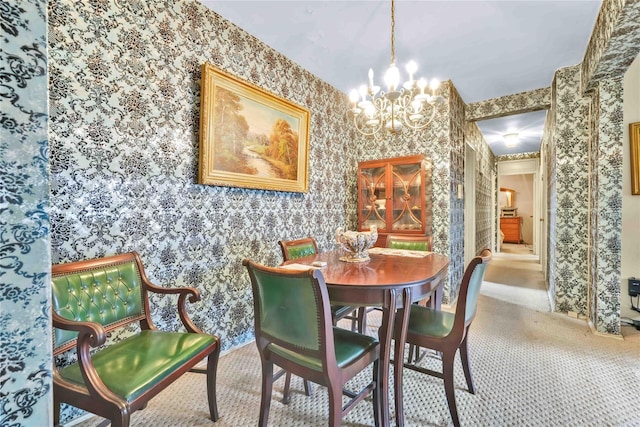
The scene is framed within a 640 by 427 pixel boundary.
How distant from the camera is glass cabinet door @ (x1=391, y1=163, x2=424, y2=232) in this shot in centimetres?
364

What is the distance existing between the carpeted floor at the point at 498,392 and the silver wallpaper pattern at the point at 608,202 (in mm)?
308

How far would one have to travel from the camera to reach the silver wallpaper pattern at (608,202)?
8.50 ft

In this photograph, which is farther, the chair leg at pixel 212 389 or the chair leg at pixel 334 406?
the chair leg at pixel 212 389

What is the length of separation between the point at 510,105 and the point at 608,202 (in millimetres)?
1832

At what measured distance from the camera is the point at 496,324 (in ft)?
9.86

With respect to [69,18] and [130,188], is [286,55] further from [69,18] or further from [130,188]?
[130,188]

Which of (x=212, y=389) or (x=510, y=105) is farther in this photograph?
(x=510, y=105)

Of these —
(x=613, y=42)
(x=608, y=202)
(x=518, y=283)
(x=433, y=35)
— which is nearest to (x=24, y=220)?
(x=433, y=35)

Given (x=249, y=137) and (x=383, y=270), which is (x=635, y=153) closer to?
(x=383, y=270)

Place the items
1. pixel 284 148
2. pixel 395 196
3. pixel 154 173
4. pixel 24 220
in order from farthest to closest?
pixel 395 196 → pixel 284 148 → pixel 154 173 → pixel 24 220

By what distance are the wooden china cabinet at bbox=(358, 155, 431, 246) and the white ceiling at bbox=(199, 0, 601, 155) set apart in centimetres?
106

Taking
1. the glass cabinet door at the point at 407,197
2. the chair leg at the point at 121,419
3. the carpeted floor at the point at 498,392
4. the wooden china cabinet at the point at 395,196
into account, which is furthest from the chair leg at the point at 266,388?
the glass cabinet door at the point at 407,197

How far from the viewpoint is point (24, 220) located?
75 centimetres

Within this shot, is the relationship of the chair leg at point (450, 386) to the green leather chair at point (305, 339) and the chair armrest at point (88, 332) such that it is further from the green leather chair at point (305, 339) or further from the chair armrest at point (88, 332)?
the chair armrest at point (88, 332)
